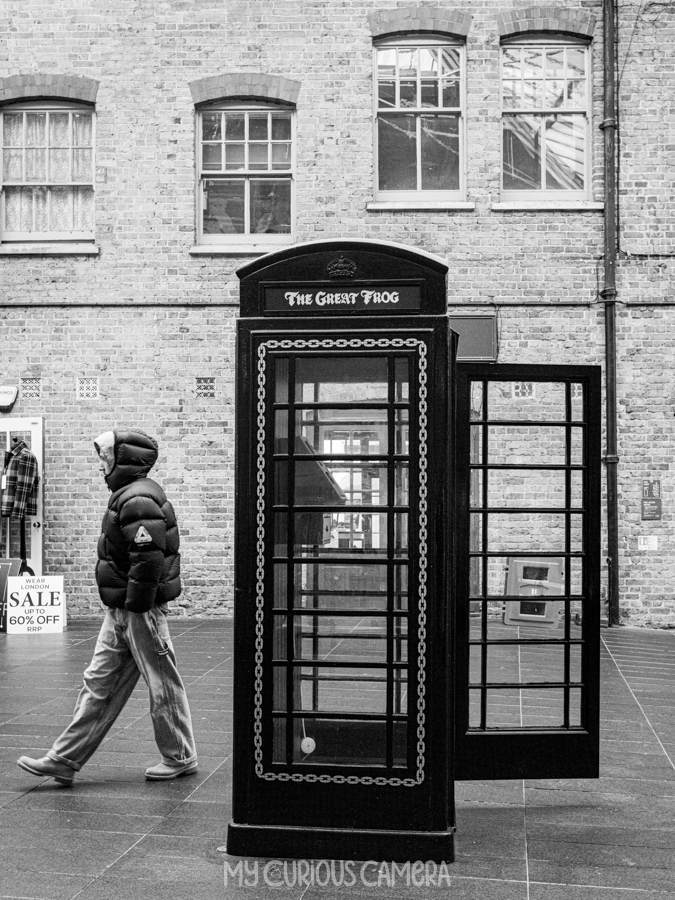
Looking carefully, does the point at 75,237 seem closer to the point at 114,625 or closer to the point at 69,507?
the point at 69,507

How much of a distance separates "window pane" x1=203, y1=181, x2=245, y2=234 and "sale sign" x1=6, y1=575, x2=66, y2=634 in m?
4.72

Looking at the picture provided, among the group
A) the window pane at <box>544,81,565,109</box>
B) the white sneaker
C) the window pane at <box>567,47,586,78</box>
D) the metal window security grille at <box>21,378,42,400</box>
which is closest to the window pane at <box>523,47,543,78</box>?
the window pane at <box>544,81,565,109</box>

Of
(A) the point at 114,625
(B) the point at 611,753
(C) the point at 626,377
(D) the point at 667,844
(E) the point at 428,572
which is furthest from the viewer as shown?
(C) the point at 626,377

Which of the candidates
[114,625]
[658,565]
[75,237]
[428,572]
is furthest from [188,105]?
[428,572]

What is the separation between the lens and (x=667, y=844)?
5.21 meters

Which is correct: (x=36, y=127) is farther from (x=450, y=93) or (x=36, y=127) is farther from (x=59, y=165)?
(x=450, y=93)

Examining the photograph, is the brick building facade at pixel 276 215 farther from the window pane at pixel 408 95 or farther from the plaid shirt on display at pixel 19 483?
the plaid shirt on display at pixel 19 483

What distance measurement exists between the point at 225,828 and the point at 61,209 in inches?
406

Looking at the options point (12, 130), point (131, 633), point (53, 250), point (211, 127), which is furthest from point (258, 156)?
point (131, 633)

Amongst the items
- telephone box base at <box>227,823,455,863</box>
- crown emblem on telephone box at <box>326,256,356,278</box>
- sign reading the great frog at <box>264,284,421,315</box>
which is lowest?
telephone box base at <box>227,823,455,863</box>

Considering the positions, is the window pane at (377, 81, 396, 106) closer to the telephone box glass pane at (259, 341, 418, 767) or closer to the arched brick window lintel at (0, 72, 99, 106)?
the arched brick window lintel at (0, 72, 99, 106)

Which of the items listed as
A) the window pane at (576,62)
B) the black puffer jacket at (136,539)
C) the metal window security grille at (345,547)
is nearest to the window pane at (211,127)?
the window pane at (576,62)

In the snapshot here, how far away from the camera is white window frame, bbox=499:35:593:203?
44.8ft

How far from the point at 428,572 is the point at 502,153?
32.6 ft
